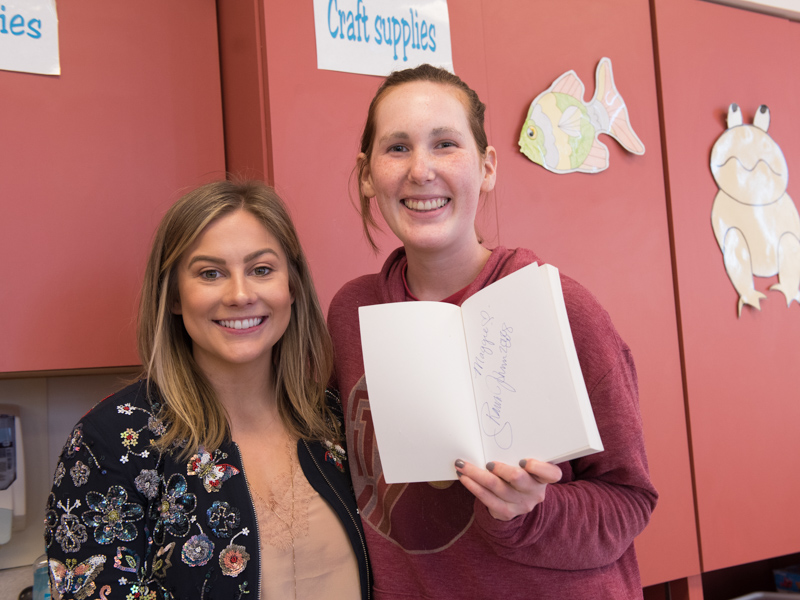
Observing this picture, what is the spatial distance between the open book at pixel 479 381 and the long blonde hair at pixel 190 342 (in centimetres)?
30

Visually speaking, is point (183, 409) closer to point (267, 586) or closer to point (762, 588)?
point (267, 586)

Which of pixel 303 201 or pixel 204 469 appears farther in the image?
pixel 303 201

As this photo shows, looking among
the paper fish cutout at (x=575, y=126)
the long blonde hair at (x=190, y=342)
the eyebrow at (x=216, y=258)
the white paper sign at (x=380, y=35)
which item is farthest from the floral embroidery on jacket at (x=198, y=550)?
the paper fish cutout at (x=575, y=126)

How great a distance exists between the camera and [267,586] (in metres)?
0.88

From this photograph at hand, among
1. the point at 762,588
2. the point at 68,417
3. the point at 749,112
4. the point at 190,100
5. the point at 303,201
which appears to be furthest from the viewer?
the point at 762,588

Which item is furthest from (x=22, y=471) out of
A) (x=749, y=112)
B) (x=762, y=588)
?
(x=762, y=588)

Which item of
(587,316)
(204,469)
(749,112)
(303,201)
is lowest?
(204,469)

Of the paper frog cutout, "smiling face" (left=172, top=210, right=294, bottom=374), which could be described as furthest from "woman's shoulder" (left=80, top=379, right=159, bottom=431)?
the paper frog cutout

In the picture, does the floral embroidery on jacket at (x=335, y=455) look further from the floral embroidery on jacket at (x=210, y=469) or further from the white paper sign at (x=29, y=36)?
the white paper sign at (x=29, y=36)

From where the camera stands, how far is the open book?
25.4 inches

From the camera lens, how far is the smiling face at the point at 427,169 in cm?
88

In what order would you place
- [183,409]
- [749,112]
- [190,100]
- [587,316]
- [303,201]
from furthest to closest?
1. [749,112]
2. [190,100]
3. [303,201]
4. [183,409]
5. [587,316]

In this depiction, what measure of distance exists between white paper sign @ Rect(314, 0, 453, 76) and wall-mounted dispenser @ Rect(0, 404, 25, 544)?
102 cm

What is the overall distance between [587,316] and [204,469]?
0.54m
